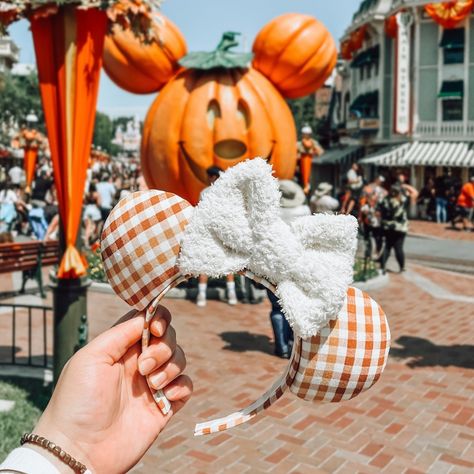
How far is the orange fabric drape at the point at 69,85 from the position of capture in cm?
408

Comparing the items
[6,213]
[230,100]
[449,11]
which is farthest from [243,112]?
[449,11]

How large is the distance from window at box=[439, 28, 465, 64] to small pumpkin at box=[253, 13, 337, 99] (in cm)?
2181

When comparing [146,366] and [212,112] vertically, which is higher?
[212,112]

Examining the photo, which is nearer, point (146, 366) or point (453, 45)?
point (146, 366)

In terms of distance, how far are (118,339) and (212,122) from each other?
6354 mm

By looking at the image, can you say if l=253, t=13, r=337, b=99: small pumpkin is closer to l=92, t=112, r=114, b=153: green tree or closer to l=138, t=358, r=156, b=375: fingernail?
l=138, t=358, r=156, b=375: fingernail

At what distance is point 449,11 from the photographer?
85.4 ft

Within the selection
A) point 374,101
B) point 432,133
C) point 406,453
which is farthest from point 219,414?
point 374,101

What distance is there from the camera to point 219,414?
4539 mm

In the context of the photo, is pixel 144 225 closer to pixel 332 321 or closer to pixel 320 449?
pixel 332 321

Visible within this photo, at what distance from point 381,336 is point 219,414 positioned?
3165mm

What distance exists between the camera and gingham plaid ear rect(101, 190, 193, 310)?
157cm

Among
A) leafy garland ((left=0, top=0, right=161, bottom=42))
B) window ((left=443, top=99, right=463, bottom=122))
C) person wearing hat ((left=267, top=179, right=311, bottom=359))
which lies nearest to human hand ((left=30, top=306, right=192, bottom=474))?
leafy garland ((left=0, top=0, right=161, bottom=42))

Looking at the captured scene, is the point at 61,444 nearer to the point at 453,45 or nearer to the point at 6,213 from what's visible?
the point at 6,213
